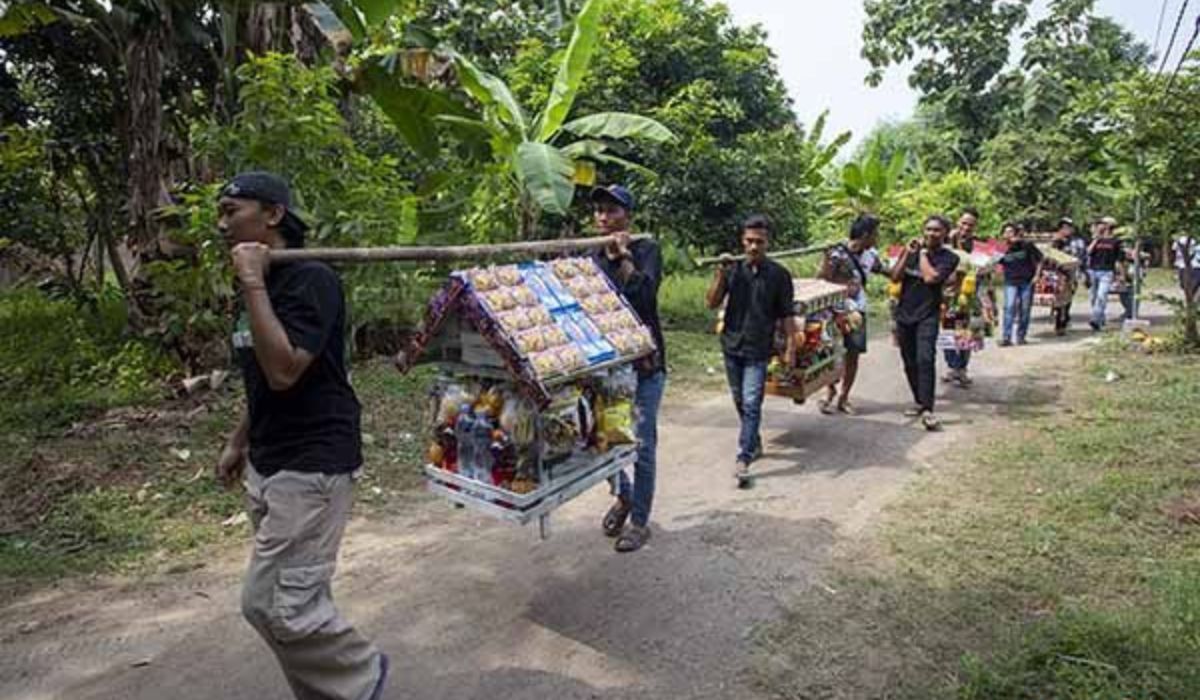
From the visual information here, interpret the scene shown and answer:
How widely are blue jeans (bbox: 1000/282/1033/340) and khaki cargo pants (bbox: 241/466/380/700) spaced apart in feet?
31.9

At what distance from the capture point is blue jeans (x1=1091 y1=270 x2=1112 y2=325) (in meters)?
11.4

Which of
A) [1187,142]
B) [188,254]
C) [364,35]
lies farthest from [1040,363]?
[188,254]

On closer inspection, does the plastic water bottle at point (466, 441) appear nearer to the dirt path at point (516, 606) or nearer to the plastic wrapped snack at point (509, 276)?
the plastic wrapped snack at point (509, 276)

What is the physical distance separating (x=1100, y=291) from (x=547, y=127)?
8.37 metres

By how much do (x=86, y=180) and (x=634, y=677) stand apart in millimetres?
10463

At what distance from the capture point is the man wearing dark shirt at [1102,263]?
36.8 feet

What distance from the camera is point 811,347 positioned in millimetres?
6094

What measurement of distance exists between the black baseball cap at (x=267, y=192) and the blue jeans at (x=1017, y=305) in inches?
384

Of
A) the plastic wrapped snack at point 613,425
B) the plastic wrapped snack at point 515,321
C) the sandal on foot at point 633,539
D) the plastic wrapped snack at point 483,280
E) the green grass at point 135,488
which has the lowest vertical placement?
the sandal on foot at point 633,539

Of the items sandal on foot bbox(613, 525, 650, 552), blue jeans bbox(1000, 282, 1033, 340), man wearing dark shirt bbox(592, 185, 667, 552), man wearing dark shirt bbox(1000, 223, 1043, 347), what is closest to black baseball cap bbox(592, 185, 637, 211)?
man wearing dark shirt bbox(592, 185, 667, 552)

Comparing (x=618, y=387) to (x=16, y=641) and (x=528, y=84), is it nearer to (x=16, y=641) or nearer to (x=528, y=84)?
(x=16, y=641)

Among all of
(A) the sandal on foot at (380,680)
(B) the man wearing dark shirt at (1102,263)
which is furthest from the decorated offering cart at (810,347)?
(B) the man wearing dark shirt at (1102,263)

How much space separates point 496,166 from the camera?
26.1 feet

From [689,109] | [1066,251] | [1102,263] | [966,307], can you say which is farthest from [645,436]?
[1066,251]
